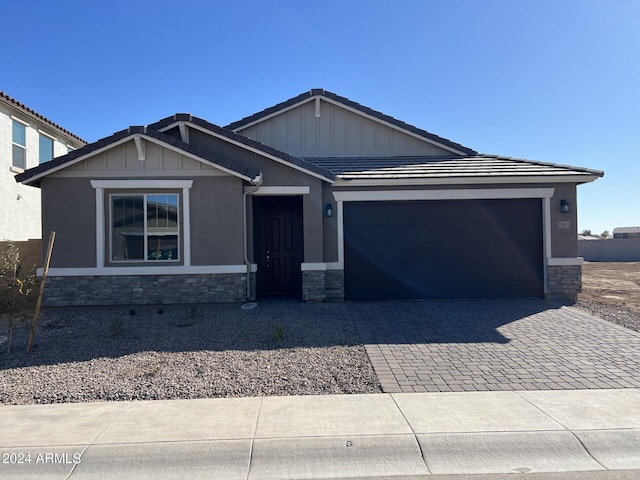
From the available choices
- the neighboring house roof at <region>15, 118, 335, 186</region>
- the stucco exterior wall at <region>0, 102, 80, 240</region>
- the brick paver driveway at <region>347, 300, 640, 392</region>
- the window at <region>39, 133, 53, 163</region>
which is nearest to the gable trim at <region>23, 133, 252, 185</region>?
the neighboring house roof at <region>15, 118, 335, 186</region>

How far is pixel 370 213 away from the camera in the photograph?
33.5 ft

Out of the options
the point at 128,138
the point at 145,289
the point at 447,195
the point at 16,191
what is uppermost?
the point at 128,138

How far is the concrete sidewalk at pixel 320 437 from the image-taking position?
3398 millimetres

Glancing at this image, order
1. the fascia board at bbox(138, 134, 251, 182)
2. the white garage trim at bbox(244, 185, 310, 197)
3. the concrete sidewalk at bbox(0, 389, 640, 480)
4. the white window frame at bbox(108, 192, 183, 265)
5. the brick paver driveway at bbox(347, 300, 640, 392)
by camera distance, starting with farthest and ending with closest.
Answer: the white garage trim at bbox(244, 185, 310, 197)
the white window frame at bbox(108, 192, 183, 265)
the fascia board at bbox(138, 134, 251, 182)
the brick paver driveway at bbox(347, 300, 640, 392)
the concrete sidewalk at bbox(0, 389, 640, 480)

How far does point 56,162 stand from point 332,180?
612cm

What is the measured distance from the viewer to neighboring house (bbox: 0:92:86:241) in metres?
12.8

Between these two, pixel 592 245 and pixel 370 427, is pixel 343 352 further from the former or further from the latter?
pixel 592 245

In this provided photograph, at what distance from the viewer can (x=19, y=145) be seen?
13727mm

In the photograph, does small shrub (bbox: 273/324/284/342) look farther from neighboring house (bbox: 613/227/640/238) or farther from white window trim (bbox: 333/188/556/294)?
neighboring house (bbox: 613/227/640/238)

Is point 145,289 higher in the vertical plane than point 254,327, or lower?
higher

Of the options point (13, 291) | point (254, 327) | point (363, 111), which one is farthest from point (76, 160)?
point (363, 111)

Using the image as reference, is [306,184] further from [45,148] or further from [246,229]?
[45,148]

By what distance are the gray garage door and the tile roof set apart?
0.72 metres

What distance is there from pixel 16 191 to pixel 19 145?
1584mm
